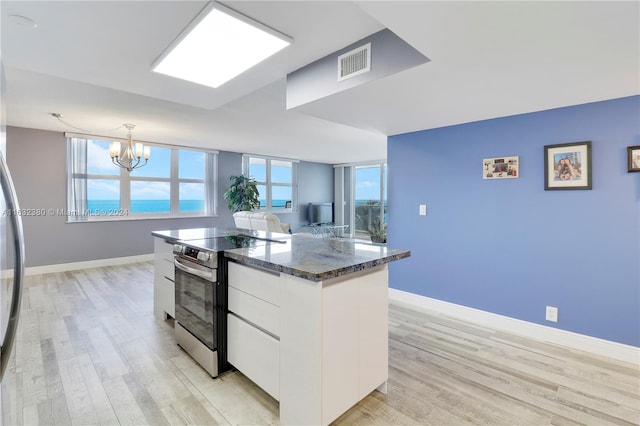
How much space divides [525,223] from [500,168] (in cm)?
57

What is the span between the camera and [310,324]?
4.90 feet

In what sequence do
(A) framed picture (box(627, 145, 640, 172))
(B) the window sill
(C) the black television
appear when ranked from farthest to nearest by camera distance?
(C) the black television → (B) the window sill → (A) framed picture (box(627, 145, 640, 172))

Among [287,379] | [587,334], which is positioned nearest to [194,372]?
[287,379]

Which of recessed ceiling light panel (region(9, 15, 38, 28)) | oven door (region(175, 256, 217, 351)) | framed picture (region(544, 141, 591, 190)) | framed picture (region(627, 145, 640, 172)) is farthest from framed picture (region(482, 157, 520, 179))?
recessed ceiling light panel (region(9, 15, 38, 28))

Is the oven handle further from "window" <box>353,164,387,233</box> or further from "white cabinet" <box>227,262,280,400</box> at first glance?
"window" <box>353,164,387,233</box>

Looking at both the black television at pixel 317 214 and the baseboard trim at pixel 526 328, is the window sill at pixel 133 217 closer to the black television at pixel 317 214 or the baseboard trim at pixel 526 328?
the black television at pixel 317 214

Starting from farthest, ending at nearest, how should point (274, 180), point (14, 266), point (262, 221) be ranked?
point (274, 180), point (262, 221), point (14, 266)

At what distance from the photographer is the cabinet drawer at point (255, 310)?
67.5 inches

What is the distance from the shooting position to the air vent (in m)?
1.99

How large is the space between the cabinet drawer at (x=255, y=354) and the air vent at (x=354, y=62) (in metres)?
1.79

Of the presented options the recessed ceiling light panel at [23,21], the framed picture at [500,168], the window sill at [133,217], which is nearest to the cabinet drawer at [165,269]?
the recessed ceiling light panel at [23,21]

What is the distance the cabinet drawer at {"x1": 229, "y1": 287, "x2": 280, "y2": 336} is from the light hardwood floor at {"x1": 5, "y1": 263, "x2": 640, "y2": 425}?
495 mm

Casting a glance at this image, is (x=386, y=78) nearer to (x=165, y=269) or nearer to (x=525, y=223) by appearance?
(x=525, y=223)

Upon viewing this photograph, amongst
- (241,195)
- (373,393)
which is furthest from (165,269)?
(241,195)
